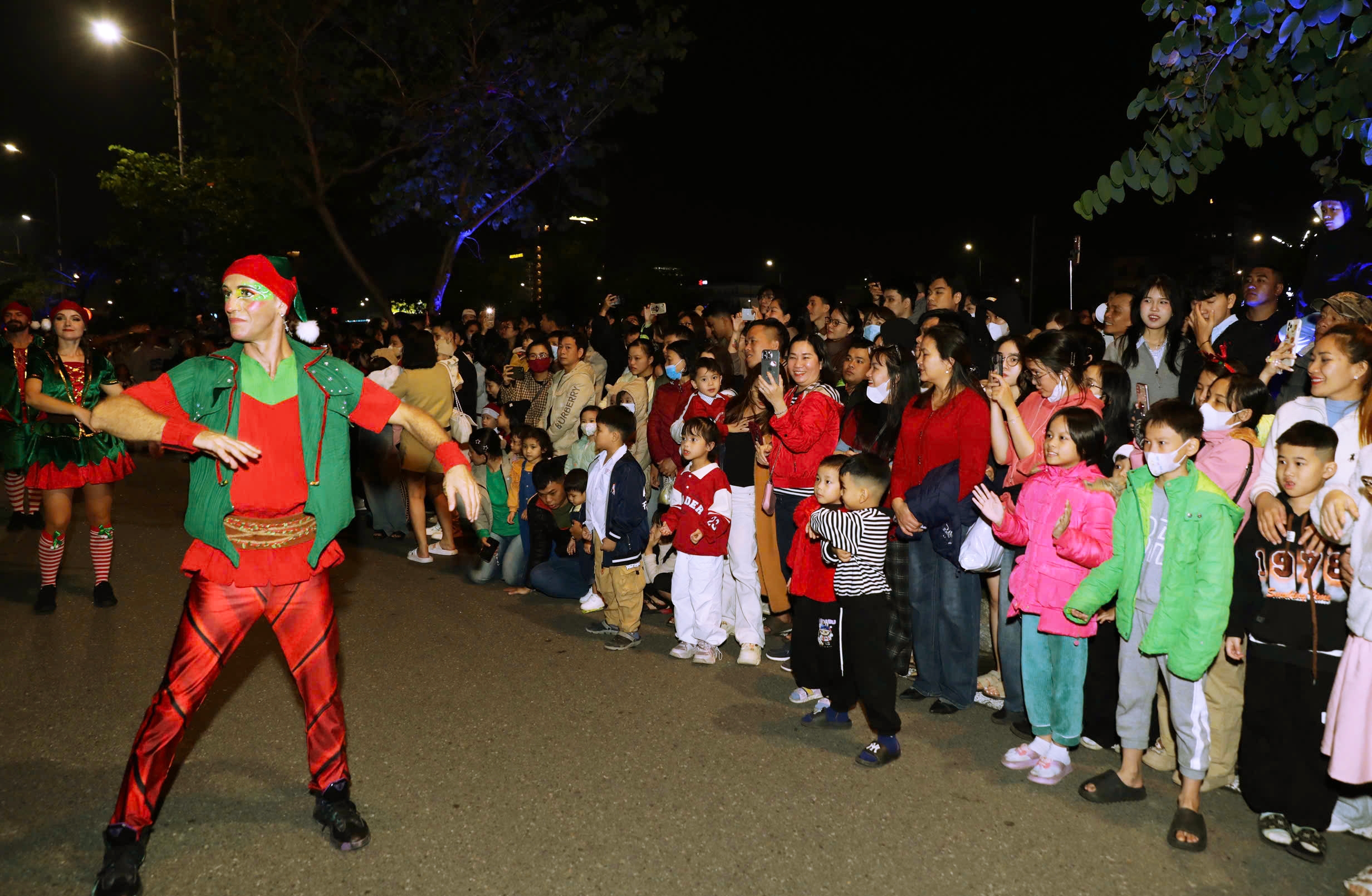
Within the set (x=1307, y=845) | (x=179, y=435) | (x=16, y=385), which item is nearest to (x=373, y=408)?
(x=179, y=435)

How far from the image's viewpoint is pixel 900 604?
5.83 meters

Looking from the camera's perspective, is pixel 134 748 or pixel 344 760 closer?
pixel 134 748

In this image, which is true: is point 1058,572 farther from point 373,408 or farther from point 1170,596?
point 373,408

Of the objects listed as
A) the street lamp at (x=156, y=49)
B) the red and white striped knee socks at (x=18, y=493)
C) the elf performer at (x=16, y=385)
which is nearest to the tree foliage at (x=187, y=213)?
the street lamp at (x=156, y=49)

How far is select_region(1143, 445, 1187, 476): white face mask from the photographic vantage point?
4.15m

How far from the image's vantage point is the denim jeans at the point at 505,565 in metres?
8.06

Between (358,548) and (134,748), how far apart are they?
232 inches

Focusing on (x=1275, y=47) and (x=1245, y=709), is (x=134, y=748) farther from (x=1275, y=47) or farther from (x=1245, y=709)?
(x=1275, y=47)

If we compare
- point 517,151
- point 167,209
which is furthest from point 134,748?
point 167,209

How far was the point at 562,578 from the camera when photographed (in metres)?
7.74

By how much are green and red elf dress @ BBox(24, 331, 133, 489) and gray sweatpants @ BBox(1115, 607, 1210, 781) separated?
7171 mm

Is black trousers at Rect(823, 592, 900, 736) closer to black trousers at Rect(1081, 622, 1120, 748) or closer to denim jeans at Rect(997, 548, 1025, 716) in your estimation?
denim jeans at Rect(997, 548, 1025, 716)

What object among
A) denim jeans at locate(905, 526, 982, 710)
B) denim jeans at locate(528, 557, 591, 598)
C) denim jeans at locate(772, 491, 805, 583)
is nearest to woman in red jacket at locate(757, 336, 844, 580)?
denim jeans at locate(772, 491, 805, 583)

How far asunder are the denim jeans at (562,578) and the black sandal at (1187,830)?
15.3 feet
